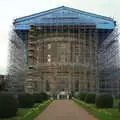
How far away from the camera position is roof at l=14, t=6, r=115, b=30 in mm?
60250

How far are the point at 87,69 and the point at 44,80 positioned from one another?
27.6 feet

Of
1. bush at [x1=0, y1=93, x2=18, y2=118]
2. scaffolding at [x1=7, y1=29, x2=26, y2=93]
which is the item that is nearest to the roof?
scaffolding at [x1=7, y1=29, x2=26, y2=93]

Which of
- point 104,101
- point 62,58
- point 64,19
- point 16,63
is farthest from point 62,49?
point 104,101

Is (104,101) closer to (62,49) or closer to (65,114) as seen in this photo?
(65,114)

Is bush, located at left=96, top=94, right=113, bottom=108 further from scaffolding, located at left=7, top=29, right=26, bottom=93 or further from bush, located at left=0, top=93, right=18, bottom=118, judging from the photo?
scaffolding, located at left=7, top=29, right=26, bottom=93

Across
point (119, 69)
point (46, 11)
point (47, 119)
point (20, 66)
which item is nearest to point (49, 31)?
point (46, 11)

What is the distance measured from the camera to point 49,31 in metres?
63.4

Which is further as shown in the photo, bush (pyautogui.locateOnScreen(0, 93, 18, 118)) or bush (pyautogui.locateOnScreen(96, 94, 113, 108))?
bush (pyautogui.locateOnScreen(96, 94, 113, 108))

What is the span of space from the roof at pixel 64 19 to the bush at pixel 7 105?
41819 millimetres

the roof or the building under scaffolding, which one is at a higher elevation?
the roof

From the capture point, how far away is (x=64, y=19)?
60.2 metres

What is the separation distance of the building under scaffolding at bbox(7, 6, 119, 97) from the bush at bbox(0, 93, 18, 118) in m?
39.6

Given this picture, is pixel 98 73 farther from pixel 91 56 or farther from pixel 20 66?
pixel 20 66

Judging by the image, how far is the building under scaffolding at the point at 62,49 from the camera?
6047 cm
